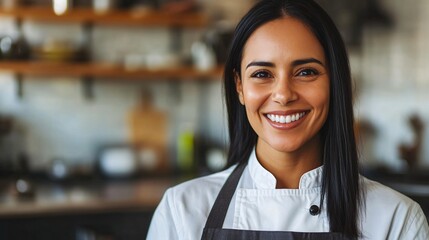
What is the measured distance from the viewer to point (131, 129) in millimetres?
4523

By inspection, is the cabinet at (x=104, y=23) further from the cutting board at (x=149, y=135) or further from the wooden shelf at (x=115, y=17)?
the cutting board at (x=149, y=135)

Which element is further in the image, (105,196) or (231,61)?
(105,196)

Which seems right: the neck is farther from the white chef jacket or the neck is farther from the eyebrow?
the eyebrow

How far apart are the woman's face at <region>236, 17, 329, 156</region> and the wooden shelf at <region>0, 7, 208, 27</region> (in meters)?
2.94

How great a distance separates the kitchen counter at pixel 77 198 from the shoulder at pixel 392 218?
225cm

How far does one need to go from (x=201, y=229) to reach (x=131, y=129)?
10.0 ft

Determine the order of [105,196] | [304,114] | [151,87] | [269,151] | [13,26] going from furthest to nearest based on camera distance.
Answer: [151,87] → [13,26] → [105,196] → [269,151] → [304,114]

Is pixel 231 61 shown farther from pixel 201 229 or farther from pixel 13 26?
pixel 13 26

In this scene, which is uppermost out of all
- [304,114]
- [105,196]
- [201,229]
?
[304,114]

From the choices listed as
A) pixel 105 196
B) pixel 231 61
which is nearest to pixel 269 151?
pixel 231 61

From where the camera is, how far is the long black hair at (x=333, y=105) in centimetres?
144

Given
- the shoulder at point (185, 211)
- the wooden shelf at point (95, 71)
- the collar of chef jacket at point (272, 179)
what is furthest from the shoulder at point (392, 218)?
the wooden shelf at point (95, 71)

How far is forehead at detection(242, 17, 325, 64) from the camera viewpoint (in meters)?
1.43

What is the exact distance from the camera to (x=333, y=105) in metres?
1.48
